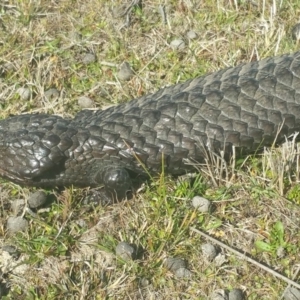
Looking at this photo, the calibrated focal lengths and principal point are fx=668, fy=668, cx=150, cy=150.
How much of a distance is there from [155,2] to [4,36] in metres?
1.34

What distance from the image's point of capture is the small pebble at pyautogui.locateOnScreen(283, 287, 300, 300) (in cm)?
380

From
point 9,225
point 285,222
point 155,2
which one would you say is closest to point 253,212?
point 285,222

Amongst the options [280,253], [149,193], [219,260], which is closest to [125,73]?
[149,193]

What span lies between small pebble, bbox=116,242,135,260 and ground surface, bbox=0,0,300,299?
0.18 feet

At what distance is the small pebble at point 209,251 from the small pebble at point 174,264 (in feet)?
0.48

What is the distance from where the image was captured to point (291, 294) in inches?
150

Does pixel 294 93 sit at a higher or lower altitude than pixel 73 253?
higher

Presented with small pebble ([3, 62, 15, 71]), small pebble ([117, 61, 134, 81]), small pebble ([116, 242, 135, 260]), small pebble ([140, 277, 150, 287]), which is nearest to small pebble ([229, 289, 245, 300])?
small pebble ([140, 277, 150, 287])

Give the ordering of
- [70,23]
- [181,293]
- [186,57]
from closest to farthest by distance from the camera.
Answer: [181,293] < [186,57] < [70,23]

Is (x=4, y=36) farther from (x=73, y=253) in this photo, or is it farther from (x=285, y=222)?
(x=285, y=222)

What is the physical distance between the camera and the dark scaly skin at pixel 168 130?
4.31m

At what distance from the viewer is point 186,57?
17.8 feet

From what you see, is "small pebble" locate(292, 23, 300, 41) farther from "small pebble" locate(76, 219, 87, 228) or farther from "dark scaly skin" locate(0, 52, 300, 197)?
"small pebble" locate(76, 219, 87, 228)

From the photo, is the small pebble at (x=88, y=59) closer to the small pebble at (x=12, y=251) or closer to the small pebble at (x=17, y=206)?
the small pebble at (x=17, y=206)
